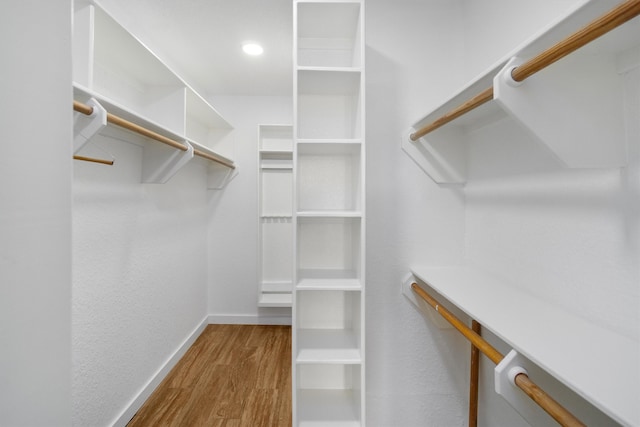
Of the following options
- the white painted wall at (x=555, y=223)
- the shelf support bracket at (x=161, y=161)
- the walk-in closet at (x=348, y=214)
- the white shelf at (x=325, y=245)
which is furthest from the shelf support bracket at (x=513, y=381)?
the shelf support bracket at (x=161, y=161)

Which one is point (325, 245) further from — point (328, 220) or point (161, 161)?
point (161, 161)

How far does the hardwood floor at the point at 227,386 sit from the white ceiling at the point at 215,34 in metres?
2.15

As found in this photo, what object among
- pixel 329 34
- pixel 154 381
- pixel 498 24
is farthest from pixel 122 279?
pixel 498 24

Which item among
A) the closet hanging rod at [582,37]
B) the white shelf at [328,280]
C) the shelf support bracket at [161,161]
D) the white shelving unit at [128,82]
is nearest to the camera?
the closet hanging rod at [582,37]

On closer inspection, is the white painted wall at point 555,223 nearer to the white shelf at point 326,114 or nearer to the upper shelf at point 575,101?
the upper shelf at point 575,101

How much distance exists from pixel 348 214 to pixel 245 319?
7.47 feet

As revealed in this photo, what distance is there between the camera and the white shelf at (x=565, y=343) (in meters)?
0.49

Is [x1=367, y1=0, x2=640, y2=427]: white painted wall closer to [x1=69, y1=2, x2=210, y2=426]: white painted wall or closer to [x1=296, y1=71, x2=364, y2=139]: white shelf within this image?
[x1=296, y1=71, x2=364, y2=139]: white shelf

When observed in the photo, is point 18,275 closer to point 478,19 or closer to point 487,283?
point 487,283

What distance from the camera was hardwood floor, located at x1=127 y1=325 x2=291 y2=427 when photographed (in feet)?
5.68

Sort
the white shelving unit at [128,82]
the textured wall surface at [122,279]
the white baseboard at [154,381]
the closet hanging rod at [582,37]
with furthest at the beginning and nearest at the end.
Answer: the white baseboard at [154,381]
the textured wall surface at [122,279]
the white shelving unit at [128,82]
the closet hanging rod at [582,37]

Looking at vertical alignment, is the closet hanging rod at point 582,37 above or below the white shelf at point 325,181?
above

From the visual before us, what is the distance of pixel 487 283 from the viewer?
1154 mm

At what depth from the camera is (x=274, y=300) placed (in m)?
3.04
